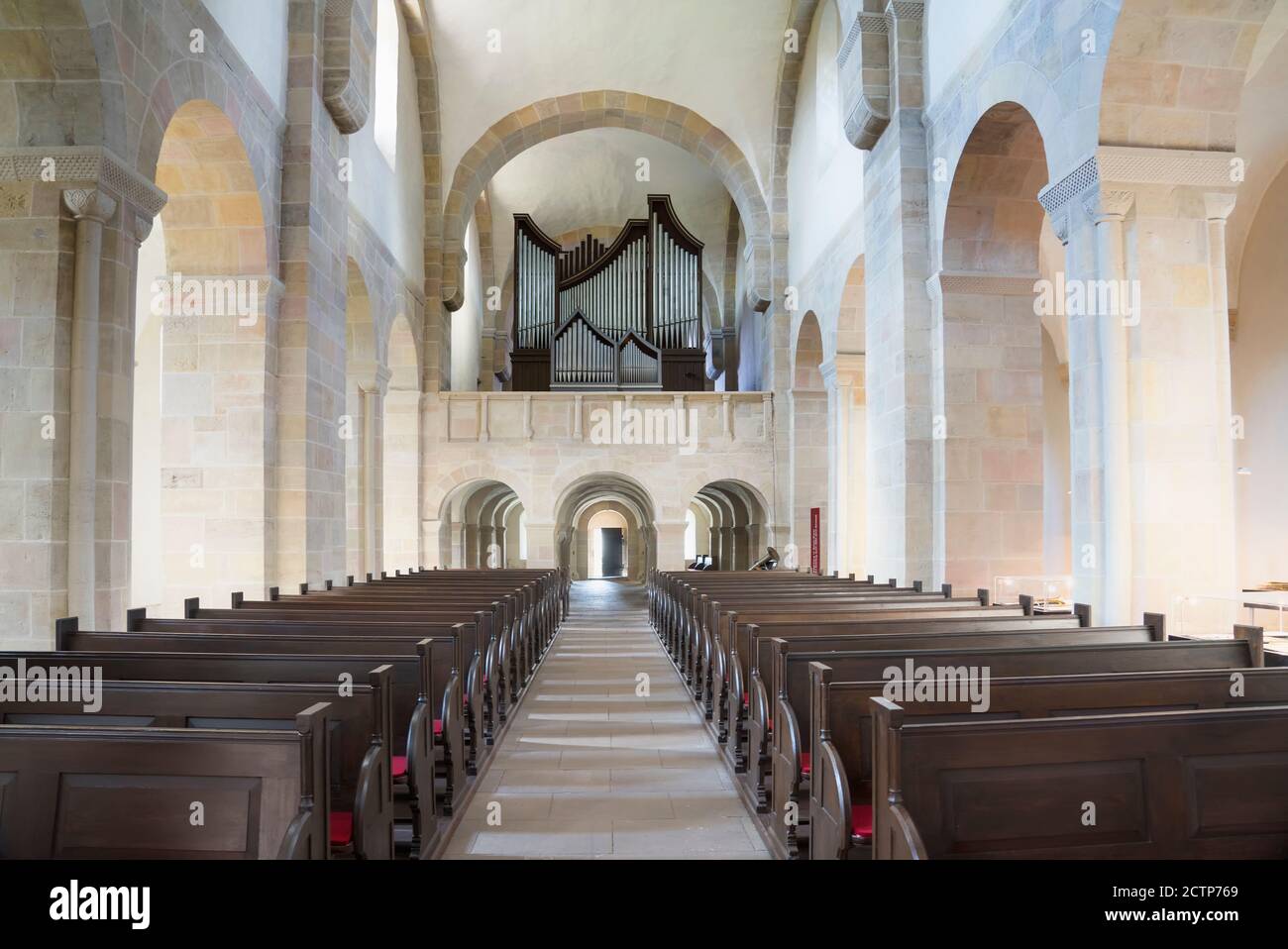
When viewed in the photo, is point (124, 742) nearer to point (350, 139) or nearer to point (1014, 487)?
point (1014, 487)

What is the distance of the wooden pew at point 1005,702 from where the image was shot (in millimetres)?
3180

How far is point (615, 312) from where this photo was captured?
20188mm

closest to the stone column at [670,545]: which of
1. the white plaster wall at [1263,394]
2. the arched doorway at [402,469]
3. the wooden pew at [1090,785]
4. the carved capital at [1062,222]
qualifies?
the arched doorway at [402,469]

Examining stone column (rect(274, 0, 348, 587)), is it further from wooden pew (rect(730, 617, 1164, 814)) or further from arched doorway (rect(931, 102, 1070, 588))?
arched doorway (rect(931, 102, 1070, 588))

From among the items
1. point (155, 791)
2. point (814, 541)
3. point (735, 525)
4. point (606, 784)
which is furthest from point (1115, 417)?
point (735, 525)

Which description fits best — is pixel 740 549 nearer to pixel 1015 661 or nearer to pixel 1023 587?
pixel 1023 587

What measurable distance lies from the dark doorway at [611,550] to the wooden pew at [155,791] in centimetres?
2826

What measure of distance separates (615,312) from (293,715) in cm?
1757

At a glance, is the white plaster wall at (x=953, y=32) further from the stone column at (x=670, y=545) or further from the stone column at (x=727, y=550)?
the stone column at (x=727, y=550)

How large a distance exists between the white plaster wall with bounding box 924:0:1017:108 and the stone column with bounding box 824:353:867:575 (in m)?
4.88

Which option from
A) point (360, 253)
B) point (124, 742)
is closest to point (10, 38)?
point (124, 742)

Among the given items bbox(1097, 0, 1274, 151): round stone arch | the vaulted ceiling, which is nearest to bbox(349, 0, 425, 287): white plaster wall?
the vaulted ceiling

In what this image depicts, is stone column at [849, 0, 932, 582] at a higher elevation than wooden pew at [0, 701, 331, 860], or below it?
higher

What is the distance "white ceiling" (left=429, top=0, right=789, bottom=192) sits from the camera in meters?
15.8
